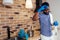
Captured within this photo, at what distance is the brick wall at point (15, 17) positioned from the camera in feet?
7.89

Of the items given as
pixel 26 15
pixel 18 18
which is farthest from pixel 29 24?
pixel 18 18

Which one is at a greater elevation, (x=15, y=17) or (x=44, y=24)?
(x=15, y=17)

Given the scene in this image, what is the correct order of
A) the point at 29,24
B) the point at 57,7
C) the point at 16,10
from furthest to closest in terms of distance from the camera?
the point at 57,7, the point at 29,24, the point at 16,10

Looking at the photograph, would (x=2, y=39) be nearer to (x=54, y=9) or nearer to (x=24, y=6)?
(x=24, y=6)

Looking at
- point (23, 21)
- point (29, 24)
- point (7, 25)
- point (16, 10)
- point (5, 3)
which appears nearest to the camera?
point (5, 3)

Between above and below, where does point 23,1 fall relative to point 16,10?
above

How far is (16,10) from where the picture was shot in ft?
9.12

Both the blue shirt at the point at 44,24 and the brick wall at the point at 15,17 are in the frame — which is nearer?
the brick wall at the point at 15,17

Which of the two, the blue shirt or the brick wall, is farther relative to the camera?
the blue shirt

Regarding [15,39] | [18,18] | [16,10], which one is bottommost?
[15,39]

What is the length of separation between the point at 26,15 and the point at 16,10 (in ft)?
1.37

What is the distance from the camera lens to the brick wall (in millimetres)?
2404

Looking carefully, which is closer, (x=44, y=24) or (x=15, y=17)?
(x=44, y=24)

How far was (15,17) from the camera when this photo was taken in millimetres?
2736
